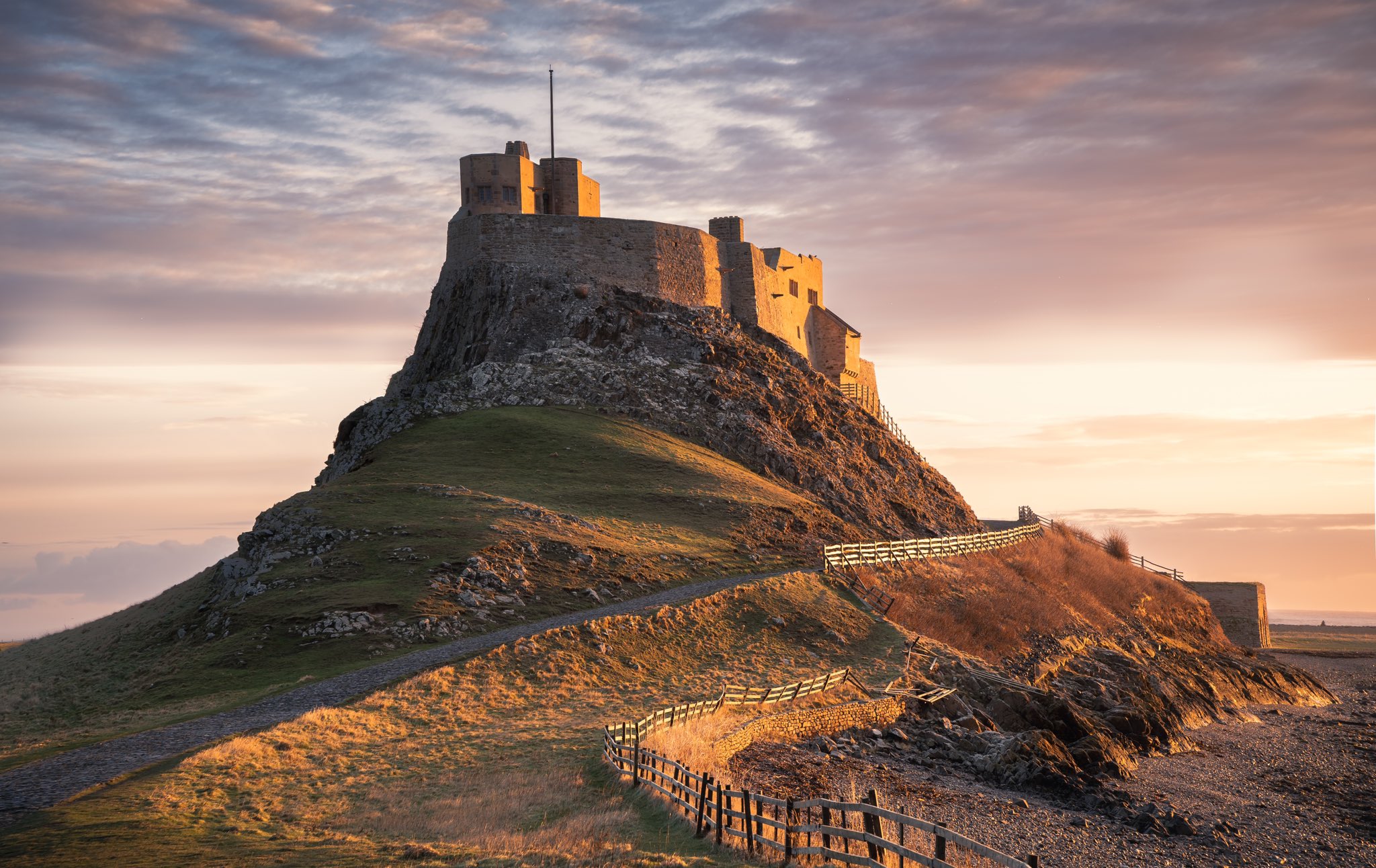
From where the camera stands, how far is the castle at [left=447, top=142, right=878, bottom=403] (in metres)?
84.9

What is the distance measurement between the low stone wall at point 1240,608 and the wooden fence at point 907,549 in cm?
2185

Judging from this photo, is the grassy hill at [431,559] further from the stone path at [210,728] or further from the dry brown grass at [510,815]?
the dry brown grass at [510,815]

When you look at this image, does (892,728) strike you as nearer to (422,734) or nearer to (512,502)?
(422,734)

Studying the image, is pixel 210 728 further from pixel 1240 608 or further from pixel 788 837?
pixel 1240 608

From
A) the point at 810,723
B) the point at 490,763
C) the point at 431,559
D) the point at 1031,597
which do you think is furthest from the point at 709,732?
the point at 1031,597

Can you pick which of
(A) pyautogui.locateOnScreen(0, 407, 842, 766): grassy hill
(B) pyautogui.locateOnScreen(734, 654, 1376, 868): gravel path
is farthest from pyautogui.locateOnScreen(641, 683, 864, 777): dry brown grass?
(A) pyautogui.locateOnScreen(0, 407, 842, 766): grassy hill

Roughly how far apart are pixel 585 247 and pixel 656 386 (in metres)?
13.9

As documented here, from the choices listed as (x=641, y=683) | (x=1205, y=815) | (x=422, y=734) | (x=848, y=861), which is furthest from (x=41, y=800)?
(x=1205, y=815)

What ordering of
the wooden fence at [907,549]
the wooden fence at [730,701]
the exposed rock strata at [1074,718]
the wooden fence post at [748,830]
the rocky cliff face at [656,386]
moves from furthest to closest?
1. the rocky cliff face at [656,386]
2. the wooden fence at [907,549]
3. the exposed rock strata at [1074,718]
4. the wooden fence at [730,701]
5. the wooden fence post at [748,830]

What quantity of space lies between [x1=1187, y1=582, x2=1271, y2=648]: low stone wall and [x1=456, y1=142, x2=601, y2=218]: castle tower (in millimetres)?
58117

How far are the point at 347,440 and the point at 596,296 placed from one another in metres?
21.2

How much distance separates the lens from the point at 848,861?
19094mm

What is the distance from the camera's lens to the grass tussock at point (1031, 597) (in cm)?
5294

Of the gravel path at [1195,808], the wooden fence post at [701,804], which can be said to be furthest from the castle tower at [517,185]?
the wooden fence post at [701,804]
